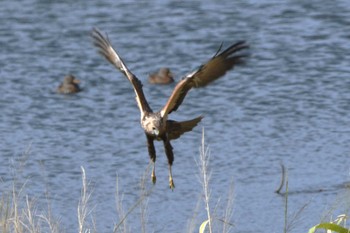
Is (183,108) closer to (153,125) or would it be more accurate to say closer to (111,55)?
(111,55)

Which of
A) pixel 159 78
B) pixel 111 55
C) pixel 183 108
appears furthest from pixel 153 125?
pixel 159 78

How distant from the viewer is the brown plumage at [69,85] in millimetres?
14463

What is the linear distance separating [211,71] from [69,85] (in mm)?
7478

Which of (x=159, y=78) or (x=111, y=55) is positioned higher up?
(x=111, y=55)

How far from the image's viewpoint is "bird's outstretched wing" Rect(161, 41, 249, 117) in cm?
693

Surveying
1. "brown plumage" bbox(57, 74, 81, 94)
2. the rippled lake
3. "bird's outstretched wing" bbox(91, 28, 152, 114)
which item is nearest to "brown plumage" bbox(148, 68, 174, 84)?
the rippled lake

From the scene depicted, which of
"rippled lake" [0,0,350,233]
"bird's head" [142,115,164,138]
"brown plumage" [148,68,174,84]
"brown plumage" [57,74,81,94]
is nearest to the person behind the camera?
"bird's head" [142,115,164,138]

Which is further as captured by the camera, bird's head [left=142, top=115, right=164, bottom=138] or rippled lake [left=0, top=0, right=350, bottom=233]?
rippled lake [left=0, top=0, right=350, bottom=233]

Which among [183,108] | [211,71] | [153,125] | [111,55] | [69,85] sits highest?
[211,71]

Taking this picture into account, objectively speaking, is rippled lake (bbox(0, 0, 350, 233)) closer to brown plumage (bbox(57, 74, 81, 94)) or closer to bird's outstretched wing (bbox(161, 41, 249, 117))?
brown plumage (bbox(57, 74, 81, 94))

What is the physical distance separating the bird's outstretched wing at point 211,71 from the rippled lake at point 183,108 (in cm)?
209

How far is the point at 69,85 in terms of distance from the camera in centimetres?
1442

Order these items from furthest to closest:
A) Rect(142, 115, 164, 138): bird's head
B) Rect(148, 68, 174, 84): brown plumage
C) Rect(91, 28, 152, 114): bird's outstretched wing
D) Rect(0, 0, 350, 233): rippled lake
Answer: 1. Rect(148, 68, 174, 84): brown plumage
2. Rect(0, 0, 350, 233): rippled lake
3. Rect(91, 28, 152, 114): bird's outstretched wing
4. Rect(142, 115, 164, 138): bird's head

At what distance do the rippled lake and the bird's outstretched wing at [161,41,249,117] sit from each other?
209 cm
